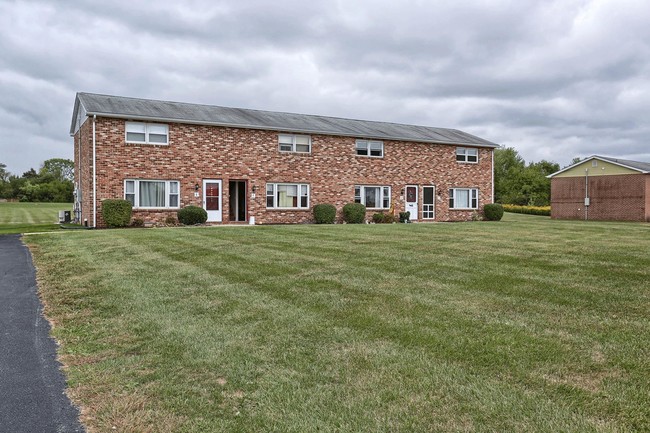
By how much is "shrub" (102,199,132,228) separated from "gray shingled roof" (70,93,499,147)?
161 inches

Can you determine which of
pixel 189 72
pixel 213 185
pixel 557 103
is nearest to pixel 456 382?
pixel 213 185

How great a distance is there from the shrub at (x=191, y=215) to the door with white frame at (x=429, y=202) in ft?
47.1

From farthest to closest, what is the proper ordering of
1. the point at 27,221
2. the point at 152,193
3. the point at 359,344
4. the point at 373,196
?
the point at 27,221 < the point at 373,196 < the point at 152,193 < the point at 359,344

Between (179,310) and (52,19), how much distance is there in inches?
784

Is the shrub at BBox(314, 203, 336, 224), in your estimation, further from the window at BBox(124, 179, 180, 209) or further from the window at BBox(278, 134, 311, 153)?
the window at BBox(124, 179, 180, 209)

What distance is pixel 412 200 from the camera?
29.6 m

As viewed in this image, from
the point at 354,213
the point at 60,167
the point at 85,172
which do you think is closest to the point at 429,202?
the point at 354,213

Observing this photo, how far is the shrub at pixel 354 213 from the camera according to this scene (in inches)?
1043

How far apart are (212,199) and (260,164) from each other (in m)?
3.24

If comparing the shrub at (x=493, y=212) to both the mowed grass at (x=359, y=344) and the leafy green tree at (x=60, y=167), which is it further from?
the leafy green tree at (x=60, y=167)

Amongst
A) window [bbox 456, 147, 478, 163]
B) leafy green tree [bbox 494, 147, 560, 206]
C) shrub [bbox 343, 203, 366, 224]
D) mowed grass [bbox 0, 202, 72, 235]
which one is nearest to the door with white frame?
window [bbox 456, 147, 478, 163]

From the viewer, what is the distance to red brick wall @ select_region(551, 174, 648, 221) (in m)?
31.5

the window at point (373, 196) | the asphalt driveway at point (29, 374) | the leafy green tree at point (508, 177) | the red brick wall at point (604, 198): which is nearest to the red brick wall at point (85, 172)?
the window at point (373, 196)

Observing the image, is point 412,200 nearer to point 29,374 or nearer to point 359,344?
point 359,344
